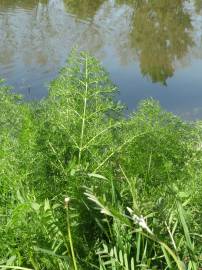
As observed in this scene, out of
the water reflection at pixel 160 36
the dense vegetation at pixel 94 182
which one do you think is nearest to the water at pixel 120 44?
the water reflection at pixel 160 36

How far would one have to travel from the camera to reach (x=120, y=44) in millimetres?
9398

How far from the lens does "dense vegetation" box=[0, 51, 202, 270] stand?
1.81 meters

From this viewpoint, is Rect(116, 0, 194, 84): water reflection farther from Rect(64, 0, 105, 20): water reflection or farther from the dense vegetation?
the dense vegetation

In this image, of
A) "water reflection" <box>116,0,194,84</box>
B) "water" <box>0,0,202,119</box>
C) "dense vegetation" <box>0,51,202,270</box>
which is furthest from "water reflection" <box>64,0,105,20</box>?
"dense vegetation" <box>0,51,202,270</box>

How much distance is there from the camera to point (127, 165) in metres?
2.37

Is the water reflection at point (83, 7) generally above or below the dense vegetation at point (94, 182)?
below

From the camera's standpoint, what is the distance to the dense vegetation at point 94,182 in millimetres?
1809

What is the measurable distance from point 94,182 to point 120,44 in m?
7.44

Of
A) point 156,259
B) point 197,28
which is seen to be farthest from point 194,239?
point 197,28

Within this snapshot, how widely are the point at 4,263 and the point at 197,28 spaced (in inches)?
377

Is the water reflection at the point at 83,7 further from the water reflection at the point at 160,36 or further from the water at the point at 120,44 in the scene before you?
the water reflection at the point at 160,36

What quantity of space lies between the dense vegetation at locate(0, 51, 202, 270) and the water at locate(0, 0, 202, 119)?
369 centimetres

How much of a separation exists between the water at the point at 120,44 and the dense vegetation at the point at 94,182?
3.69 metres

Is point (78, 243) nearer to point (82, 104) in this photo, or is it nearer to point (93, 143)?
point (93, 143)
